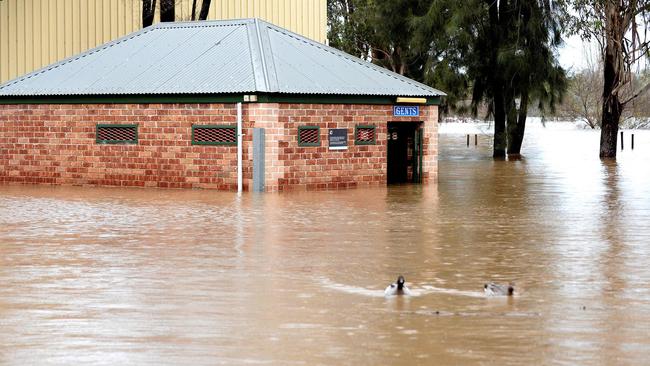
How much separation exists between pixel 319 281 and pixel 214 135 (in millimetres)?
17715

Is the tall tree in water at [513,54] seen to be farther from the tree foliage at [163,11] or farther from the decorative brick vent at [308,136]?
the decorative brick vent at [308,136]

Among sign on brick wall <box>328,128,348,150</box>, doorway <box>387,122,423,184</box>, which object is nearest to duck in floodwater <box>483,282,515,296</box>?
sign on brick wall <box>328,128,348,150</box>

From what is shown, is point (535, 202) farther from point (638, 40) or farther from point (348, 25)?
point (348, 25)

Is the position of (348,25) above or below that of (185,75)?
above

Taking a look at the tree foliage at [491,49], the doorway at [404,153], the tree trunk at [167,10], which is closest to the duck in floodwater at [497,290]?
the doorway at [404,153]

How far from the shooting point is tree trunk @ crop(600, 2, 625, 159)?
177 feet

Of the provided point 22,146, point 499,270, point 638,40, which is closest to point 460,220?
point 499,270

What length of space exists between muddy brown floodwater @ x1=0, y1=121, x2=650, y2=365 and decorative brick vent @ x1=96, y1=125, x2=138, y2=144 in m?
5.18

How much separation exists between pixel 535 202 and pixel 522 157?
3101 centimetres

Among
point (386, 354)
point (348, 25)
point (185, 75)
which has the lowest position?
point (386, 354)

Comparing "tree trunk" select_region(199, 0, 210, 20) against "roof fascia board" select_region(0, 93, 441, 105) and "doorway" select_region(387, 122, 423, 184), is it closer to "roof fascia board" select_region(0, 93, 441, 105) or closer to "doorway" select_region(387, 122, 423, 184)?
"roof fascia board" select_region(0, 93, 441, 105)

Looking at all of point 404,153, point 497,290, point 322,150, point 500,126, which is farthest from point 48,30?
point 497,290

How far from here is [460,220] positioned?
23688 mm

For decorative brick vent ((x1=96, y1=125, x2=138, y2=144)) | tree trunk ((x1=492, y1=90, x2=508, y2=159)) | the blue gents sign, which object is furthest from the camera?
tree trunk ((x1=492, y1=90, x2=508, y2=159))
